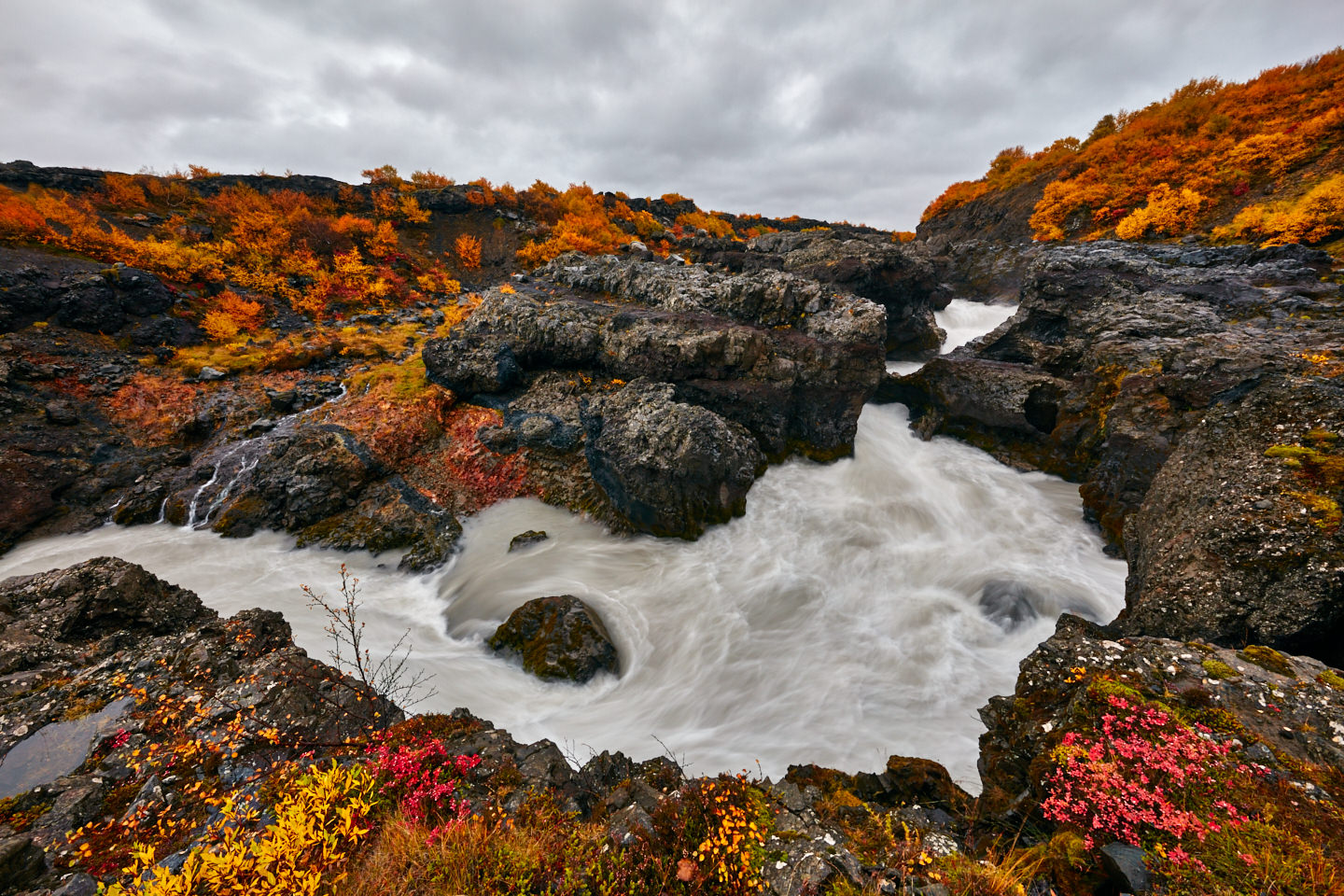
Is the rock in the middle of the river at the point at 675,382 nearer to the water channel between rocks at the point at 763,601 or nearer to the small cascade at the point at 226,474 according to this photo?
the water channel between rocks at the point at 763,601

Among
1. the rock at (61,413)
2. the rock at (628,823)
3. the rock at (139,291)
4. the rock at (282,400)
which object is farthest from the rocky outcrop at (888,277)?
the rock at (139,291)

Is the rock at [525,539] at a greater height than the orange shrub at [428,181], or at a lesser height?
lesser

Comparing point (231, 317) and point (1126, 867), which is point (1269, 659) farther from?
point (231, 317)

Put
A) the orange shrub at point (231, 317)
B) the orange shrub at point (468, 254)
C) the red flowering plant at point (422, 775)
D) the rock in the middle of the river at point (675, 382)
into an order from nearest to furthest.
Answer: the red flowering plant at point (422, 775), the rock in the middle of the river at point (675, 382), the orange shrub at point (231, 317), the orange shrub at point (468, 254)

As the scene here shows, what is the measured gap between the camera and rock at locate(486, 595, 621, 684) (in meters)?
9.50

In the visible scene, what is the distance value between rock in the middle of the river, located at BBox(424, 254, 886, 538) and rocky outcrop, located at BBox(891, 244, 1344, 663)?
6.07 m

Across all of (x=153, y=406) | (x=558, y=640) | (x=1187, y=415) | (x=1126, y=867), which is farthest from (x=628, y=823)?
(x=153, y=406)

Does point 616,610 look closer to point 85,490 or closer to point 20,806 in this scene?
point 20,806

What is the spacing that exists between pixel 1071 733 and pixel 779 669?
5783 mm

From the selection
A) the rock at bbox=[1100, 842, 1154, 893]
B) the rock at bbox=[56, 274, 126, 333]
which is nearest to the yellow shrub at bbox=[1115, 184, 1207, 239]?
the rock at bbox=[1100, 842, 1154, 893]

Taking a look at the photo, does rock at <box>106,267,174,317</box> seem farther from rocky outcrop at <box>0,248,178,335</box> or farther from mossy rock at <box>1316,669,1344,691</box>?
mossy rock at <box>1316,669,1344,691</box>

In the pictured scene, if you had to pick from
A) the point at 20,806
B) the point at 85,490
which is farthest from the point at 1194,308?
the point at 85,490

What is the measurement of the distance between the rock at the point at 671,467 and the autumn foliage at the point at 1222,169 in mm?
26983

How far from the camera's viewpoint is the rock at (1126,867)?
11.2 ft
